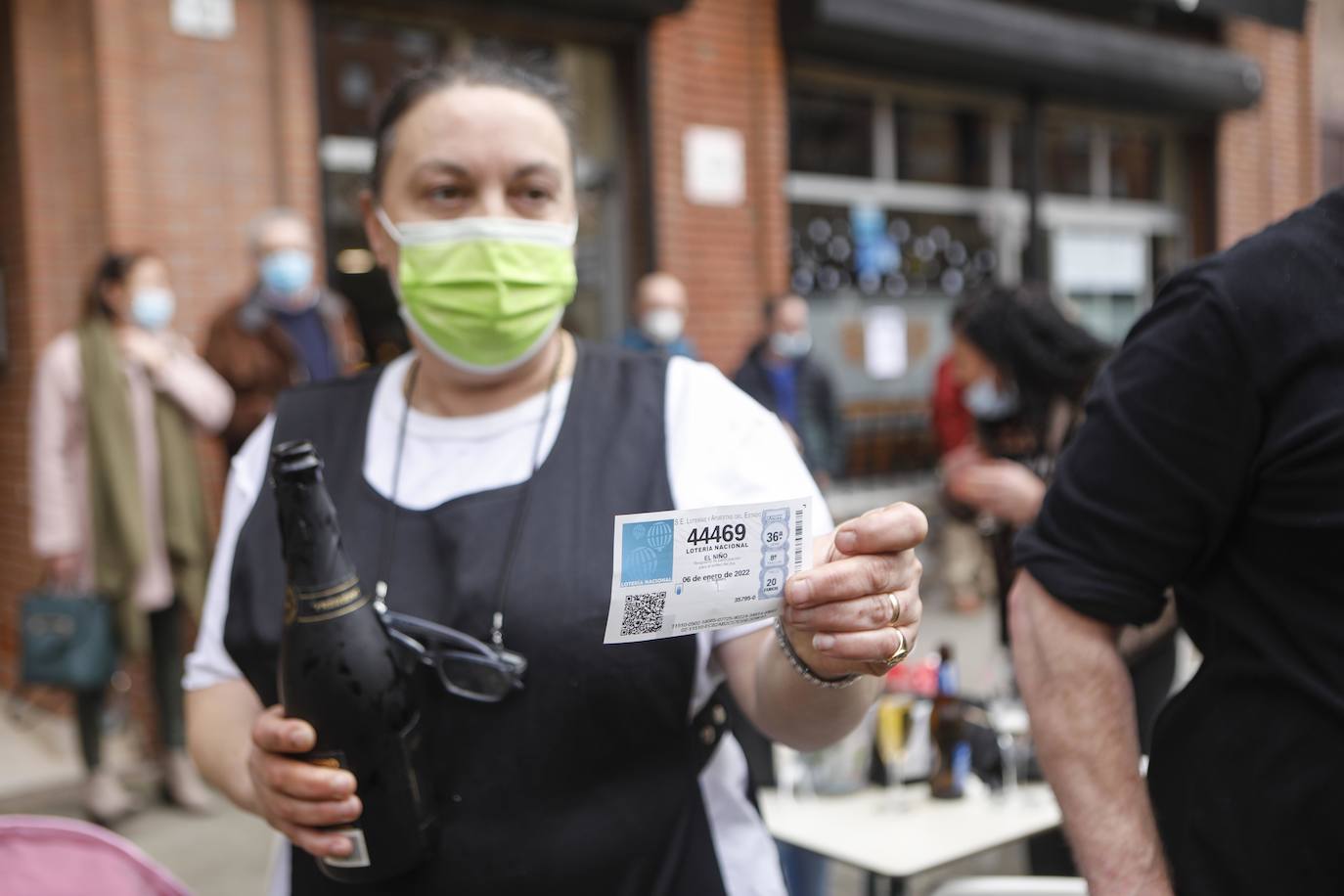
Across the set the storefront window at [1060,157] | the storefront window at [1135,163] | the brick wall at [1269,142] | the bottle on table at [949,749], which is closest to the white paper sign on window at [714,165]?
the storefront window at [1060,157]

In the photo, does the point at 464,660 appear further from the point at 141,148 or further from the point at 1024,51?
the point at 1024,51

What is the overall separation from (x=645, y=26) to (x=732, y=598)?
610 cm

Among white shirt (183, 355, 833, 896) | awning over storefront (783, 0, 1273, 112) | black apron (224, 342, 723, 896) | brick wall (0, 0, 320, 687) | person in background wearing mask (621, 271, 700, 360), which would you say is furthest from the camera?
awning over storefront (783, 0, 1273, 112)

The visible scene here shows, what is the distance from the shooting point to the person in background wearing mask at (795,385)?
6848mm

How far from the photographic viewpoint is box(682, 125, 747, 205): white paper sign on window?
23.1 ft

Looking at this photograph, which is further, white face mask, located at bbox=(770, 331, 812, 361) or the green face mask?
white face mask, located at bbox=(770, 331, 812, 361)

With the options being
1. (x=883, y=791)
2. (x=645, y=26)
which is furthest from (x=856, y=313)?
(x=883, y=791)

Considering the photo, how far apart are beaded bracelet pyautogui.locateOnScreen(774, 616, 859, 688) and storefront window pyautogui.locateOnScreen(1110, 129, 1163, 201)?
992cm

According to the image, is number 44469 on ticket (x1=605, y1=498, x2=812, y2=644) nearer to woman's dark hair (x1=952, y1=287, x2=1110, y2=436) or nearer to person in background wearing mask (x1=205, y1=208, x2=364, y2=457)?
woman's dark hair (x1=952, y1=287, x2=1110, y2=436)

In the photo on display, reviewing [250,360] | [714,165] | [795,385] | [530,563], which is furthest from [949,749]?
[714,165]

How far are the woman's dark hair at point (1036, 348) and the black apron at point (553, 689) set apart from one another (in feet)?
6.46

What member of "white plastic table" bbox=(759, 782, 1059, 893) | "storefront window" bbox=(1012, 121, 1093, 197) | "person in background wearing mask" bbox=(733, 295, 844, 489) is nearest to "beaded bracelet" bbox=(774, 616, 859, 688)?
"white plastic table" bbox=(759, 782, 1059, 893)

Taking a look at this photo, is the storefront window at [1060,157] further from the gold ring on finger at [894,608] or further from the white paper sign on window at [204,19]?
the gold ring on finger at [894,608]

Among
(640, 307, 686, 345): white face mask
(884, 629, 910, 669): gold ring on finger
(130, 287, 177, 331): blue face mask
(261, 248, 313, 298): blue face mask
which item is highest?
(261, 248, 313, 298): blue face mask
